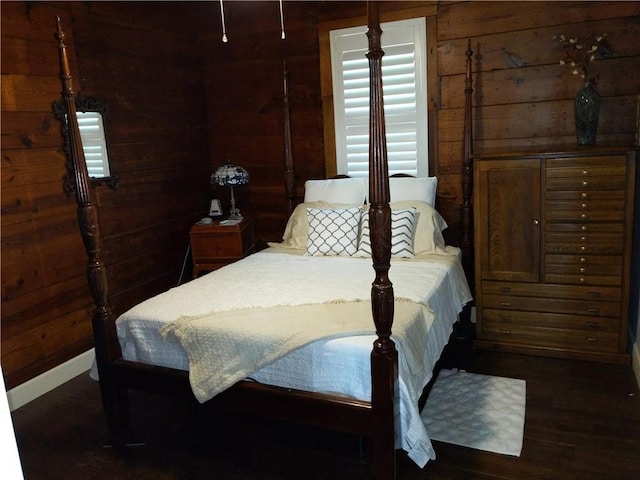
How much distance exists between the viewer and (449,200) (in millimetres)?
3658

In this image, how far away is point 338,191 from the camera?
3.68m

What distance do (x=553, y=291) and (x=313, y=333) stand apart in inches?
70.1

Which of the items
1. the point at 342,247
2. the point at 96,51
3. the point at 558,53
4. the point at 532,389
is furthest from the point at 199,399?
the point at 558,53

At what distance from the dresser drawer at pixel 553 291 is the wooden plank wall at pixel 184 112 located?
2.19ft

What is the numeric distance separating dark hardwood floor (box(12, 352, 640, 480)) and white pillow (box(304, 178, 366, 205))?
1.59 metres

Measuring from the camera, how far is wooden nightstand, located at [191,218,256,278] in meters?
3.81

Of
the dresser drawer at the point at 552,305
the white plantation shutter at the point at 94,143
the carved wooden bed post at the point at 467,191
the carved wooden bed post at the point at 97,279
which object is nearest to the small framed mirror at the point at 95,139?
the white plantation shutter at the point at 94,143

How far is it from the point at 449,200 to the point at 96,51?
8.44 ft

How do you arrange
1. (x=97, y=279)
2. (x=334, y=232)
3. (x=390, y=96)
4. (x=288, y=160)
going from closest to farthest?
1. (x=97, y=279)
2. (x=334, y=232)
3. (x=390, y=96)
4. (x=288, y=160)

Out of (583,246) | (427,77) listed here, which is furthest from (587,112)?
(427,77)

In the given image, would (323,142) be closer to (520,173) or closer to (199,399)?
(520,173)

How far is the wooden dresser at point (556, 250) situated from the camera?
290cm

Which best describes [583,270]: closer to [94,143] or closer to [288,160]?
[288,160]

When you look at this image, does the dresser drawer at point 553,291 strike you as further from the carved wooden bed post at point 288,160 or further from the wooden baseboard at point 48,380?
the wooden baseboard at point 48,380
